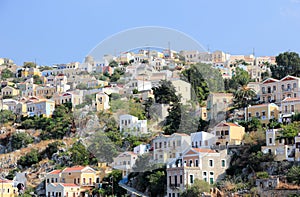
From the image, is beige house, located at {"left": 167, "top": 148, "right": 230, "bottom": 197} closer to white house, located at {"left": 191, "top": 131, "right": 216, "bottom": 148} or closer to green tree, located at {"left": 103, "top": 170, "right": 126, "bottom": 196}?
white house, located at {"left": 191, "top": 131, "right": 216, "bottom": 148}

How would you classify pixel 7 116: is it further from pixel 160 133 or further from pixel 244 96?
pixel 160 133

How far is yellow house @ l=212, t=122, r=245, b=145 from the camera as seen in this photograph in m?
24.1

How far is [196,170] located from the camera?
22531mm

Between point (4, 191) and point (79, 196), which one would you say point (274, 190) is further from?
point (4, 191)

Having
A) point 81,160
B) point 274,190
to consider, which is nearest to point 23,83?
point 81,160

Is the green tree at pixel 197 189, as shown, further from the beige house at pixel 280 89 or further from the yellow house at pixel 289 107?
the beige house at pixel 280 89

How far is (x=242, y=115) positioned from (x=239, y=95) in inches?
76.3

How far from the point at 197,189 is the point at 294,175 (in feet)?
10.0

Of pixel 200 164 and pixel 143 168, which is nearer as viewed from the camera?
pixel 143 168

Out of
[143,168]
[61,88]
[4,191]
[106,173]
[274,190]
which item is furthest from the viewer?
[61,88]

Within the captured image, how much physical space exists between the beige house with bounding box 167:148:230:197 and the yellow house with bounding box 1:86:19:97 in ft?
82.6

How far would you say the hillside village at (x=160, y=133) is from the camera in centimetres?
940

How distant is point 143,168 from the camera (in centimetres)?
1024

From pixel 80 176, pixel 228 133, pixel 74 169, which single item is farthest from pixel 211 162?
pixel 74 169
